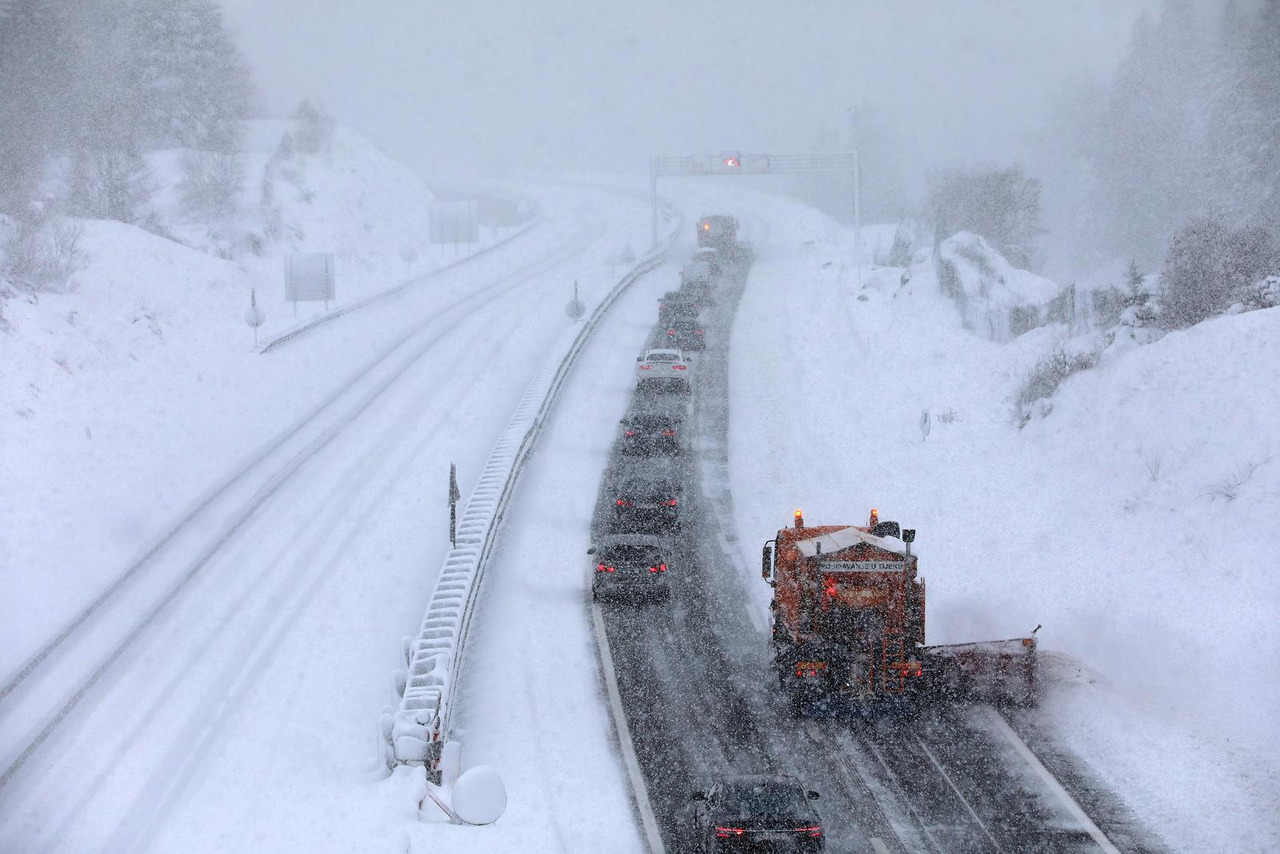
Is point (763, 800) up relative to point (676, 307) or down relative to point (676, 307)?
down

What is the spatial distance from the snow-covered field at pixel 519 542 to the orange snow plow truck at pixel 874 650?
4.72ft

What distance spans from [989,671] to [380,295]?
41.1 metres

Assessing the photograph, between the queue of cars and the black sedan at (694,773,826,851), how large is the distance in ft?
0.04

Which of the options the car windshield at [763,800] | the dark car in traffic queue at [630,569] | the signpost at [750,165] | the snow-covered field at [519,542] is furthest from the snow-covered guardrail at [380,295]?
the car windshield at [763,800]

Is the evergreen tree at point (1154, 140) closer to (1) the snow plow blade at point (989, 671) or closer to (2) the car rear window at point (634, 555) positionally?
(2) the car rear window at point (634, 555)

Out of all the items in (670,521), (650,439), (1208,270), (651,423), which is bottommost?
(670,521)

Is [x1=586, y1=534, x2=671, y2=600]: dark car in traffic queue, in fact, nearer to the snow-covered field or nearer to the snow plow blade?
the snow-covered field

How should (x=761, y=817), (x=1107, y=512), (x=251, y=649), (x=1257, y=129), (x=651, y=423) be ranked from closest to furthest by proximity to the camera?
(x=761, y=817), (x=251, y=649), (x=1107, y=512), (x=651, y=423), (x=1257, y=129)

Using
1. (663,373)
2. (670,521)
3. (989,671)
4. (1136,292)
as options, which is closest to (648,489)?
(670,521)

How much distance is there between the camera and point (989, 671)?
59.6 feet

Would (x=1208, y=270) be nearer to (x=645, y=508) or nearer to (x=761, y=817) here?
Answer: (x=645, y=508)

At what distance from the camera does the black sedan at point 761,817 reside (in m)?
12.7

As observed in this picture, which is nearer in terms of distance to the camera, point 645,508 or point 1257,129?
point 645,508

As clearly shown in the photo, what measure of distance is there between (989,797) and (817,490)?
51.1 ft
